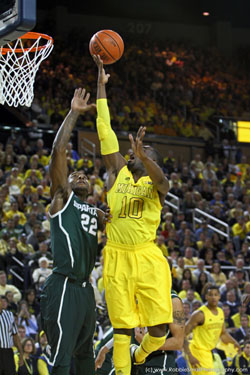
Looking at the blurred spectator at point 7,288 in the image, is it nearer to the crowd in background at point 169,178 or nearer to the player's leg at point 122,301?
the crowd in background at point 169,178

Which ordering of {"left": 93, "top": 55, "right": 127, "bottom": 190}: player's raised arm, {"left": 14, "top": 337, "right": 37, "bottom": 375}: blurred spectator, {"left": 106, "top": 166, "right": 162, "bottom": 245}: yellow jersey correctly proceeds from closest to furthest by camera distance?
{"left": 106, "top": 166, "right": 162, "bottom": 245}: yellow jersey, {"left": 93, "top": 55, "right": 127, "bottom": 190}: player's raised arm, {"left": 14, "top": 337, "right": 37, "bottom": 375}: blurred spectator

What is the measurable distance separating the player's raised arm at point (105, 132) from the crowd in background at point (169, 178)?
430 centimetres

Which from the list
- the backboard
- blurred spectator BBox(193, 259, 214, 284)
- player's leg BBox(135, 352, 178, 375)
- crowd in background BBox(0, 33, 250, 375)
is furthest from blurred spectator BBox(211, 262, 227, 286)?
the backboard

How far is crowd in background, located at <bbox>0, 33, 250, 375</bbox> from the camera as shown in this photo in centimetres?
1238

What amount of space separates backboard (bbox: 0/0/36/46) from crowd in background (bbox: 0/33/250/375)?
5.45 m

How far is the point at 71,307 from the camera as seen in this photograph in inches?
225

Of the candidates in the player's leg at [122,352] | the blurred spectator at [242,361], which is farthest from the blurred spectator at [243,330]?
the player's leg at [122,352]

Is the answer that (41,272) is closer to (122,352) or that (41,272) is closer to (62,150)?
(122,352)

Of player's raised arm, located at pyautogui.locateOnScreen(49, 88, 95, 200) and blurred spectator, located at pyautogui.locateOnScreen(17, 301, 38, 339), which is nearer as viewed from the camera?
player's raised arm, located at pyautogui.locateOnScreen(49, 88, 95, 200)

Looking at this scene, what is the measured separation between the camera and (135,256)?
239 inches

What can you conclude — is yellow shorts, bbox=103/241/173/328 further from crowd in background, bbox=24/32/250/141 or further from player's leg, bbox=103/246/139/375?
crowd in background, bbox=24/32/250/141

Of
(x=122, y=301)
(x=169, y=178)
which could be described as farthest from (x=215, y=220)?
(x=122, y=301)

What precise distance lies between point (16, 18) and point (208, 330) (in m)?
5.82

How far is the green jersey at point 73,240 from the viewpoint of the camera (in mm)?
5801
